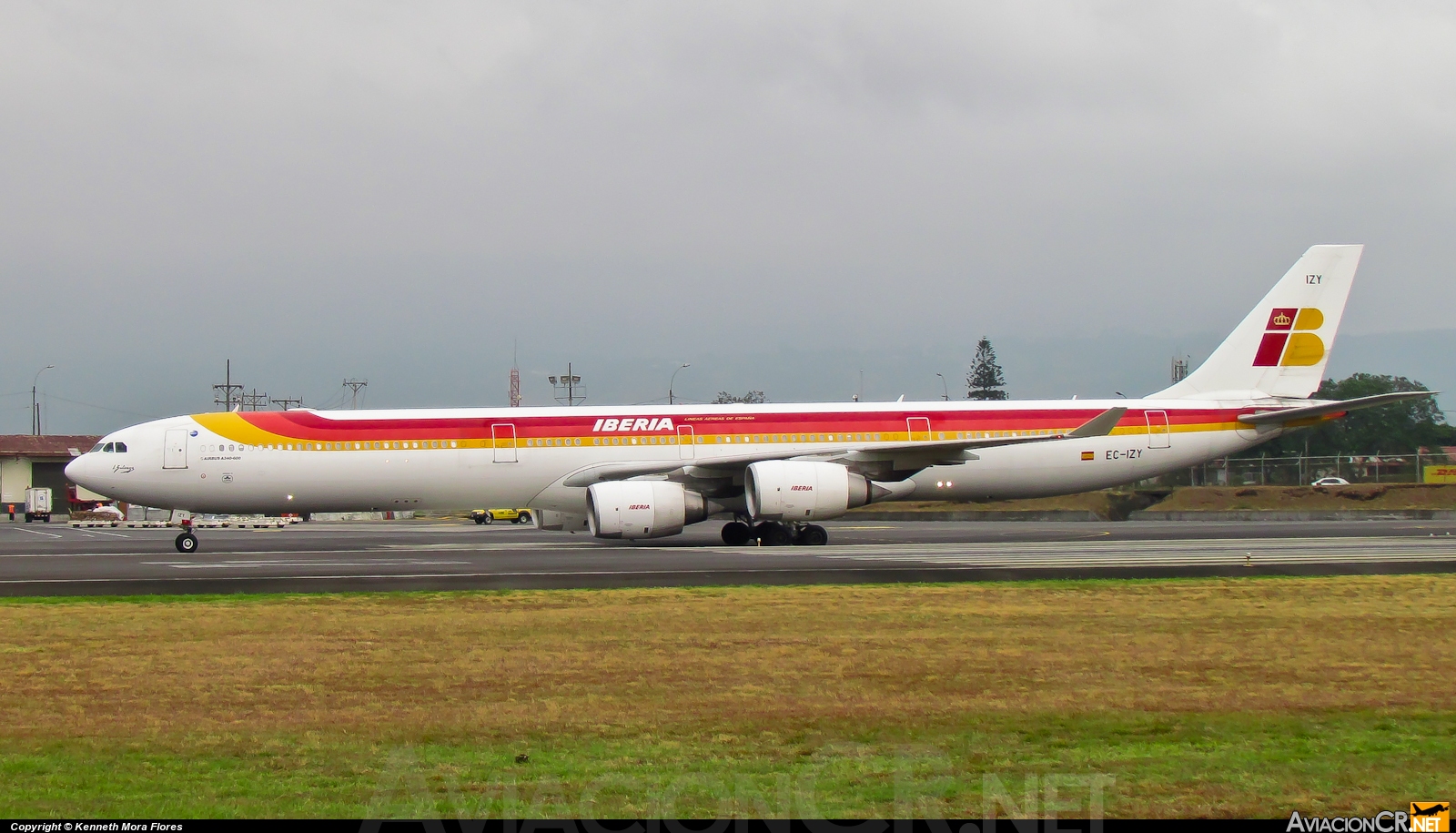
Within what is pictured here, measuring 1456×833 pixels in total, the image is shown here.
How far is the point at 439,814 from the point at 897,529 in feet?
111

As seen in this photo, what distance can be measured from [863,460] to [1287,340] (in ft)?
44.1

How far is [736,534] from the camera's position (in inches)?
1190

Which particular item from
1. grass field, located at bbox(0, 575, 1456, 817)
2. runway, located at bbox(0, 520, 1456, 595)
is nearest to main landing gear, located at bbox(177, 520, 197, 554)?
runway, located at bbox(0, 520, 1456, 595)

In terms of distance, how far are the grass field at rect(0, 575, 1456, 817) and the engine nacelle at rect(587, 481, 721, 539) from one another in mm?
13049

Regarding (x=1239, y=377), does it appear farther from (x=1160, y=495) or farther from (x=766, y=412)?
(x=1160, y=495)

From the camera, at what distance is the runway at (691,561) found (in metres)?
17.9

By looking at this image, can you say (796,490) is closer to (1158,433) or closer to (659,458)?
(659,458)

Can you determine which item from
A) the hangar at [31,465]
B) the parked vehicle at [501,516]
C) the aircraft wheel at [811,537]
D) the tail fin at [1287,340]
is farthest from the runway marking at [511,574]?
the hangar at [31,465]

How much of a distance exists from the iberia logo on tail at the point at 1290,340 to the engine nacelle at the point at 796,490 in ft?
44.2

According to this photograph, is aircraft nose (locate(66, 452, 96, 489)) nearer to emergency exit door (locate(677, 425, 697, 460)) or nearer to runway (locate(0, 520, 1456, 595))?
runway (locate(0, 520, 1456, 595))

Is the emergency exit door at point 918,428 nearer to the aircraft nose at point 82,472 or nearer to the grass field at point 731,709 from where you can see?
the grass field at point 731,709

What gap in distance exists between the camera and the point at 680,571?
1944 centimetres

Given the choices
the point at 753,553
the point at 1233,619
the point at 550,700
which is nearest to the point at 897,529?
the point at 753,553

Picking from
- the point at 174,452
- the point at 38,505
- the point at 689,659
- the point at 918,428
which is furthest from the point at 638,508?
the point at 38,505
